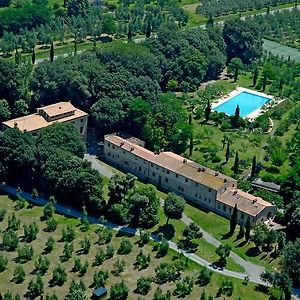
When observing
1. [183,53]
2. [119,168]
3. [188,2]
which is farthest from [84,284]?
[188,2]

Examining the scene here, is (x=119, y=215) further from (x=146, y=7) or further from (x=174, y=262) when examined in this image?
(x=146, y=7)

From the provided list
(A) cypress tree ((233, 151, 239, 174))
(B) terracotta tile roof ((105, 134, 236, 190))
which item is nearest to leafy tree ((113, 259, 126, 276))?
(B) terracotta tile roof ((105, 134, 236, 190))

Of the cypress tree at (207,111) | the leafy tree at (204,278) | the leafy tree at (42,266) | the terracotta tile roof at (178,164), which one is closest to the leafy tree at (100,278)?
the leafy tree at (42,266)

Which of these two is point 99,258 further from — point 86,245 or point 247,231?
point 247,231

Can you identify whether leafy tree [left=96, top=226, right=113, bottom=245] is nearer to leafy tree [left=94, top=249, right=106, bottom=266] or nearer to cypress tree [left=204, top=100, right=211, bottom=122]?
leafy tree [left=94, top=249, right=106, bottom=266]

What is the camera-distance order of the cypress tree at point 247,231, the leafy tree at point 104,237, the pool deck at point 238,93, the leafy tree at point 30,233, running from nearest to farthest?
the leafy tree at point 30,233 → the leafy tree at point 104,237 → the cypress tree at point 247,231 → the pool deck at point 238,93

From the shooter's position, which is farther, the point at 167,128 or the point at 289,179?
the point at 167,128

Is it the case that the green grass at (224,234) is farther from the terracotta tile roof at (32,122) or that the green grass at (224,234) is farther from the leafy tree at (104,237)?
the terracotta tile roof at (32,122)
